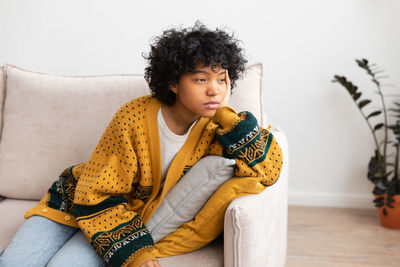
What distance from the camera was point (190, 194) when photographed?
130 centimetres

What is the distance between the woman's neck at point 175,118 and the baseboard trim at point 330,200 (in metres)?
1.46

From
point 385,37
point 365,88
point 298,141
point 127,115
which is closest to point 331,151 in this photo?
point 298,141

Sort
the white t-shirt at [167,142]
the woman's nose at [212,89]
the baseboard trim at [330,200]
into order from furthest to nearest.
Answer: the baseboard trim at [330,200], the white t-shirt at [167,142], the woman's nose at [212,89]

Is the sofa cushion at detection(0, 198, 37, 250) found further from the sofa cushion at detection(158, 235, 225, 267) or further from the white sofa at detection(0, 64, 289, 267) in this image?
the sofa cushion at detection(158, 235, 225, 267)

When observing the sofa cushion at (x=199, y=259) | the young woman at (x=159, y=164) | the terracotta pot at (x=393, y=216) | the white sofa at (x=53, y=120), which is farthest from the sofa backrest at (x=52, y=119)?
the terracotta pot at (x=393, y=216)

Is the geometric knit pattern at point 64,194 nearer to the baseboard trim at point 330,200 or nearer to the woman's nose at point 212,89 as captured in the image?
the woman's nose at point 212,89

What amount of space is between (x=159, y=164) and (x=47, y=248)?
1.38 ft

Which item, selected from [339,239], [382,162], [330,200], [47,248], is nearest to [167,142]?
[47,248]

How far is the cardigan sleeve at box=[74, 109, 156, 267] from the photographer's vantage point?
1240mm

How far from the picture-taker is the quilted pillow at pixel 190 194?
129cm

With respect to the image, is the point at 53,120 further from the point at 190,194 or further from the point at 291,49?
the point at 291,49

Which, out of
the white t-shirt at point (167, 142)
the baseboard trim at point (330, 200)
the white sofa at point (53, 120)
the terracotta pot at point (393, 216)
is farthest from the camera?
the baseboard trim at point (330, 200)

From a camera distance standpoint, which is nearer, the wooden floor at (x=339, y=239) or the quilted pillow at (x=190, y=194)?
the quilted pillow at (x=190, y=194)

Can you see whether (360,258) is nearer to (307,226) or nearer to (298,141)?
(307,226)
